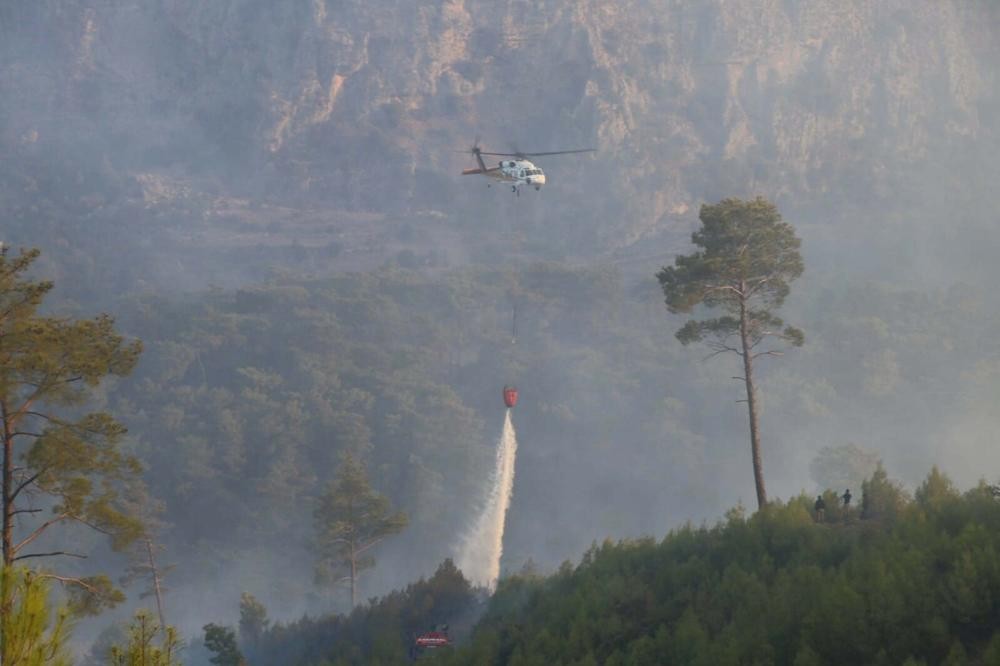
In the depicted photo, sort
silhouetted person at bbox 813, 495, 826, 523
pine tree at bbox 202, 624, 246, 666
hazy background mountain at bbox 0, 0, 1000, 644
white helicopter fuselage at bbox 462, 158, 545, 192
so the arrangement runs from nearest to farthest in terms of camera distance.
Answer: silhouetted person at bbox 813, 495, 826, 523 < pine tree at bbox 202, 624, 246, 666 < white helicopter fuselage at bbox 462, 158, 545, 192 < hazy background mountain at bbox 0, 0, 1000, 644

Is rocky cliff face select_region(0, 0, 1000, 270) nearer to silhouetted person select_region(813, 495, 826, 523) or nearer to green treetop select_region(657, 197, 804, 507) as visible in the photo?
green treetop select_region(657, 197, 804, 507)

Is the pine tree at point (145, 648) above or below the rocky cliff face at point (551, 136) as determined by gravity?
below

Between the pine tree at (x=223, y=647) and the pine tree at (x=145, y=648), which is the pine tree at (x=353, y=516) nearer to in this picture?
the pine tree at (x=223, y=647)

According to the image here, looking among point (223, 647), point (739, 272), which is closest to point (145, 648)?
point (739, 272)

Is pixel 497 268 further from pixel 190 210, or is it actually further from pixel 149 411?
pixel 190 210

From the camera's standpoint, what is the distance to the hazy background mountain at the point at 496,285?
319 ft

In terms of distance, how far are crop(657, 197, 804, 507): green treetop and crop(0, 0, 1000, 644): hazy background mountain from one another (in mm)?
54841

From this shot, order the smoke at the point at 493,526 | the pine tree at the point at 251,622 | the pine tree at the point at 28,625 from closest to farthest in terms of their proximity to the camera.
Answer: the pine tree at the point at 28,625 → the pine tree at the point at 251,622 → the smoke at the point at 493,526

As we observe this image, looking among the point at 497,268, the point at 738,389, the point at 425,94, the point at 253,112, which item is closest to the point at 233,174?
the point at 253,112

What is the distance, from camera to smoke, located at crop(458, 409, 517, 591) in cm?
8344

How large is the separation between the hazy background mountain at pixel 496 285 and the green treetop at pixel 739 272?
2159 inches

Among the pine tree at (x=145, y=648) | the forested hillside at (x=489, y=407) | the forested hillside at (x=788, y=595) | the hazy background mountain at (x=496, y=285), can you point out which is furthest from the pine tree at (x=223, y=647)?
the hazy background mountain at (x=496, y=285)

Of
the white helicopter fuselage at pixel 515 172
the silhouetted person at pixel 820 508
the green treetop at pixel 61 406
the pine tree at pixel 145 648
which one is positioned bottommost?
the pine tree at pixel 145 648

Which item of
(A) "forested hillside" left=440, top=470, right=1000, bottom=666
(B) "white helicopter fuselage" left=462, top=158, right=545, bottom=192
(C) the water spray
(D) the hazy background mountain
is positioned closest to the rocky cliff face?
(D) the hazy background mountain
